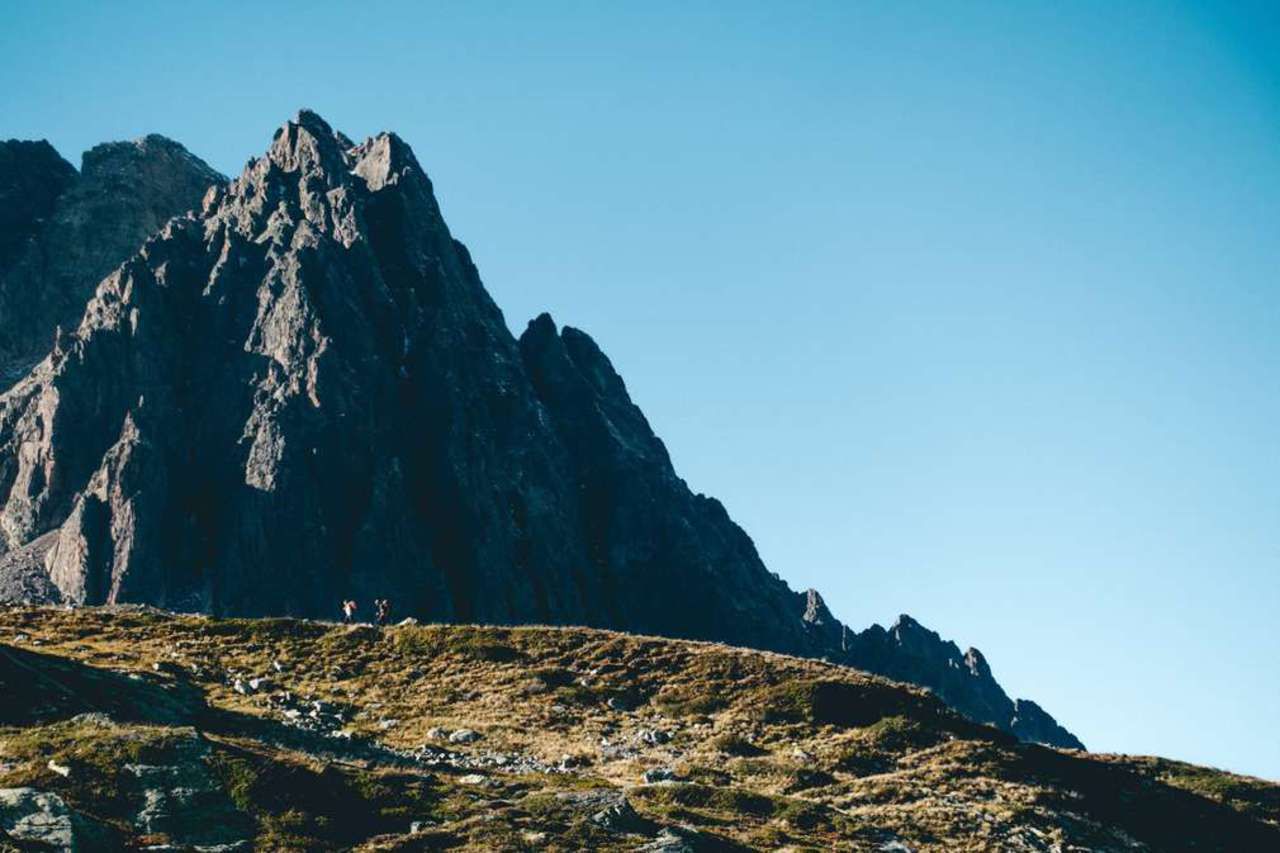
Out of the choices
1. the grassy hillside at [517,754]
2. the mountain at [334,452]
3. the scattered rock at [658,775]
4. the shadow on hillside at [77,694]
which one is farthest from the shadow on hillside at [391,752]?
the mountain at [334,452]

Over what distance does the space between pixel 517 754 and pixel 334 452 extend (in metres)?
90.1

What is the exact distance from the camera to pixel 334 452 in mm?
137625

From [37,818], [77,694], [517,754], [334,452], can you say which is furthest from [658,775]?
[334,452]

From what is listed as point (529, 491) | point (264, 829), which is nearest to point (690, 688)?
point (264, 829)

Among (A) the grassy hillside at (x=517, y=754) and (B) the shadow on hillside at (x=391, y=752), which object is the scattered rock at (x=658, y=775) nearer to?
(A) the grassy hillside at (x=517, y=754)

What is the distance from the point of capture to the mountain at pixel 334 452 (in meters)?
130

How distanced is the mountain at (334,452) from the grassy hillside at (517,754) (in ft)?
189

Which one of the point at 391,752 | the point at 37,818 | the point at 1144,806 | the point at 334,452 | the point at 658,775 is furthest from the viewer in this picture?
the point at 334,452

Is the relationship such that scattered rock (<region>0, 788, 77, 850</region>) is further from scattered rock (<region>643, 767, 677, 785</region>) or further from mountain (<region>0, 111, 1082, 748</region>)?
mountain (<region>0, 111, 1082, 748</region>)

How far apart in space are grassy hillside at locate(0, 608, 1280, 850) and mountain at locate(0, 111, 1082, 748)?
189ft

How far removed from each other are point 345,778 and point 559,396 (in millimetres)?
132894

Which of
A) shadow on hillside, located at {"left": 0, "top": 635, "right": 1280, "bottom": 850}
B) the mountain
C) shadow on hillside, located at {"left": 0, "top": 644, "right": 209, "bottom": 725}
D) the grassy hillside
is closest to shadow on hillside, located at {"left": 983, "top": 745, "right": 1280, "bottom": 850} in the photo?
shadow on hillside, located at {"left": 0, "top": 635, "right": 1280, "bottom": 850}

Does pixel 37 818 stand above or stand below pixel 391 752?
below

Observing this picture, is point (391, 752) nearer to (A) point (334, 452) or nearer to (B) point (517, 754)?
(B) point (517, 754)
